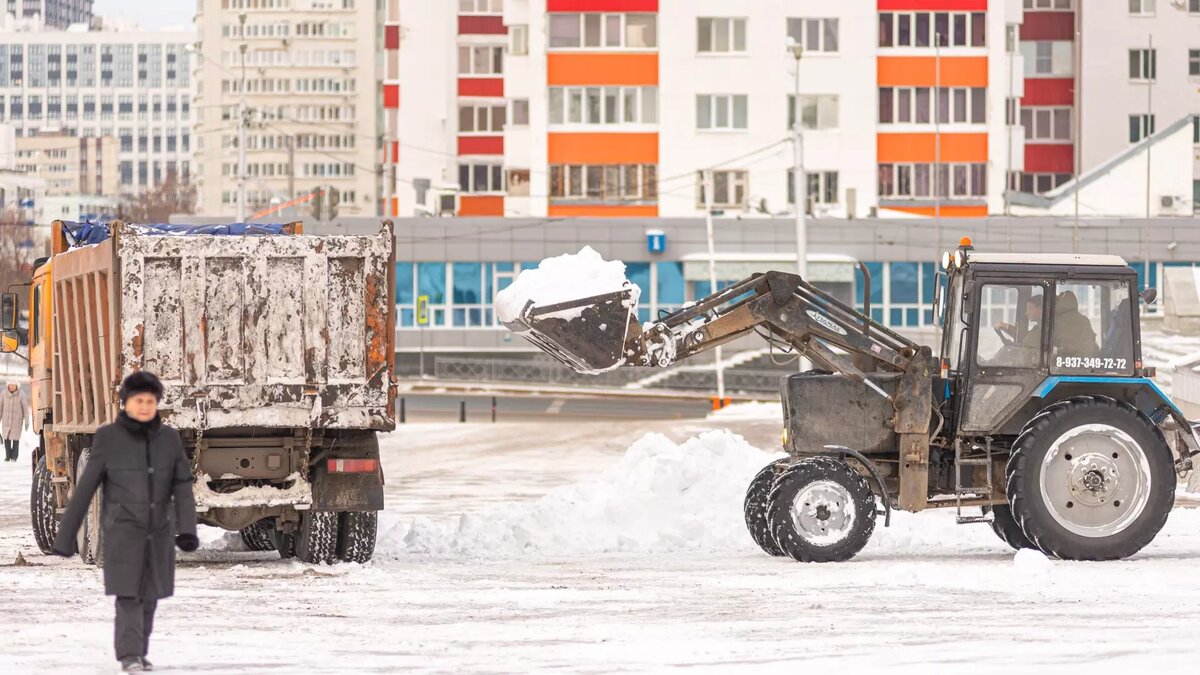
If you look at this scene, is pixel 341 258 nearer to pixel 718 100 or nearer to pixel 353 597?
pixel 353 597


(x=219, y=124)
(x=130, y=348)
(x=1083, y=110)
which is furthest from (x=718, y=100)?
(x=219, y=124)

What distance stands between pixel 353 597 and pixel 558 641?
2.74 meters

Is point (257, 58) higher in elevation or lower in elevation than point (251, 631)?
higher

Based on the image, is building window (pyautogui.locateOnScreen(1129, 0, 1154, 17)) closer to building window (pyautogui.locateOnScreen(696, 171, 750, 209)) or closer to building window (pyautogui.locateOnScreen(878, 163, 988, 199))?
building window (pyautogui.locateOnScreen(878, 163, 988, 199))

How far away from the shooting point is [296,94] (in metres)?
179

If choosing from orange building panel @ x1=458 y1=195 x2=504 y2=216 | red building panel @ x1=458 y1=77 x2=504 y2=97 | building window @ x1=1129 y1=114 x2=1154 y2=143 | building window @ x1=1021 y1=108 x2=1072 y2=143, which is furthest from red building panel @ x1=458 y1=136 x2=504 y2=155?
building window @ x1=1129 y1=114 x2=1154 y2=143

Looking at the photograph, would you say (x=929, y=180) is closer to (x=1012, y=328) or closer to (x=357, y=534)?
(x=1012, y=328)

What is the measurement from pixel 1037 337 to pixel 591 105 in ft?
184

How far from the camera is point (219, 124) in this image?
173750 mm

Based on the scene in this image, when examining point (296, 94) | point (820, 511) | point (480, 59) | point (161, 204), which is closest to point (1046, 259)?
point (820, 511)

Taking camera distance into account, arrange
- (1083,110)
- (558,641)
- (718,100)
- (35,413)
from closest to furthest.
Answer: (558,641)
(35,413)
(718,100)
(1083,110)

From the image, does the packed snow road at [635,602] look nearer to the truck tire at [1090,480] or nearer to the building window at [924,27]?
the truck tire at [1090,480]

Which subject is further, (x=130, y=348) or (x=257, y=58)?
(x=257, y=58)

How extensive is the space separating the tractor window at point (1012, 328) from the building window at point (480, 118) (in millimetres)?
71952
